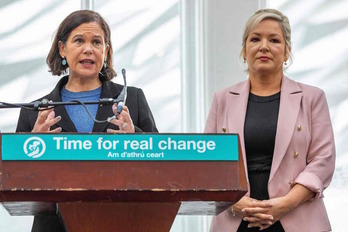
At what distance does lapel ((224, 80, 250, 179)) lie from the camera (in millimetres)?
3057

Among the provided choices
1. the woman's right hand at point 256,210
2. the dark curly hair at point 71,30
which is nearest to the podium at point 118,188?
the woman's right hand at point 256,210

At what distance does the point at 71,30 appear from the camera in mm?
3070

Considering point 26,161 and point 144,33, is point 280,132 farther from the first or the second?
point 144,33

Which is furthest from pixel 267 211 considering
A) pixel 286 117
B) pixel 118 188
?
Answer: pixel 118 188

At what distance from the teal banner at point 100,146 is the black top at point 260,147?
87 cm

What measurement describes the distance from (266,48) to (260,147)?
403 mm

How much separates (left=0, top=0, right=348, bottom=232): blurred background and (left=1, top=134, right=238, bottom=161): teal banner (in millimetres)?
2252

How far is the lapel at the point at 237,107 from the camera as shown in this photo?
3057 mm

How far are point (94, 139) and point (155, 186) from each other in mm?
201

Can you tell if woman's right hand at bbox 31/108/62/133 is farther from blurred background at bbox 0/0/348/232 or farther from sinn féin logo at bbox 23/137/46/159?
blurred background at bbox 0/0/348/232

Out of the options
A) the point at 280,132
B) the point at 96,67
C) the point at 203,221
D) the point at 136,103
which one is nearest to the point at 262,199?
the point at 280,132

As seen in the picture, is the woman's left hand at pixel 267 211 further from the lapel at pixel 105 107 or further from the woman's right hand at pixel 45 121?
the woman's right hand at pixel 45 121

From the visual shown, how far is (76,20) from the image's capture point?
3061 millimetres

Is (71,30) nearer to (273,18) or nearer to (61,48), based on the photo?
(61,48)
